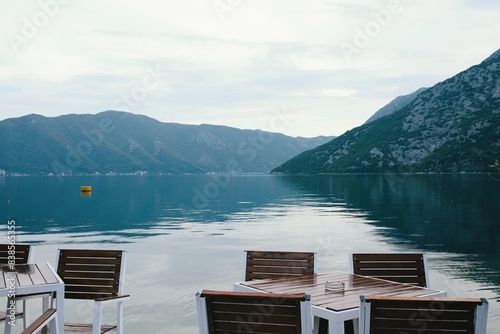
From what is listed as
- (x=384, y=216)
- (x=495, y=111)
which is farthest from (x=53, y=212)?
(x=495, y=111)

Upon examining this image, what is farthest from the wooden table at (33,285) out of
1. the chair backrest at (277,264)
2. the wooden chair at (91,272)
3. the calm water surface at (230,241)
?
→ the calm water surface at (230,241)

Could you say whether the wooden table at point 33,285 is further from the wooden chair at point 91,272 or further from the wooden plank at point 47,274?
the wooden chair at point 91,272

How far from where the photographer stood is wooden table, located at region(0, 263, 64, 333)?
235 inches

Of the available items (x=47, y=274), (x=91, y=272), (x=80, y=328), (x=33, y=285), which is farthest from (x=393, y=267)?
(x=33, y=285)

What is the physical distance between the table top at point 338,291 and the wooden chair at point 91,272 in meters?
1.85

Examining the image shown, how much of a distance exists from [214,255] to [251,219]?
1718 centimetres

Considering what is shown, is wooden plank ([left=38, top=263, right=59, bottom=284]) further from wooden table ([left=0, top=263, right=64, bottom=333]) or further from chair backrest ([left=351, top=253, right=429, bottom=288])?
chair backrest ([left=351, top=253, right=429, bottom=288])

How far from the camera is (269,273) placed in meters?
7.77

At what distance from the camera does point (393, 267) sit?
25.6ft

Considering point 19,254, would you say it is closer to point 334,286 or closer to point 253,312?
point 334,286

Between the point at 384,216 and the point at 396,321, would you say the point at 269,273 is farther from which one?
the point at 384,216

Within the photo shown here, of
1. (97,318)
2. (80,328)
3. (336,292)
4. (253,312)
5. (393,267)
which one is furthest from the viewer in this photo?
(393,267)

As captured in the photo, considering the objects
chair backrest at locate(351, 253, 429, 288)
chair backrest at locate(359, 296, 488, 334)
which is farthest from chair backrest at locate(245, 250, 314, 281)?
chair backrest at locate(359, 296, 488, 334)

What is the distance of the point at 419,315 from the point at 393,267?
3.40 meters
